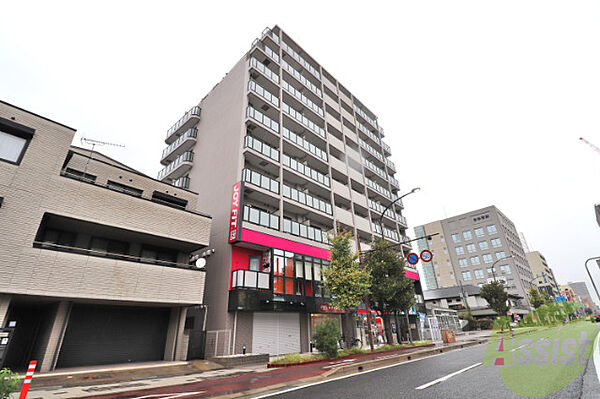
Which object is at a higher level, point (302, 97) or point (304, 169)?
point (302, 97)

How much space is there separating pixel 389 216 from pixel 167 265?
31.0m

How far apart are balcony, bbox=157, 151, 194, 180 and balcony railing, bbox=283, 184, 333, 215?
11961 mm

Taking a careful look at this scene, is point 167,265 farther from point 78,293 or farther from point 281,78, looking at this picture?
point 281,78

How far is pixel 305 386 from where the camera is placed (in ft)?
27.0

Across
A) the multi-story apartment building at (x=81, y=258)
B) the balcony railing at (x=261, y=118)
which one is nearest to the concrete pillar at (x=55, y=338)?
the multi-story apartment building at (x=81, y=258)

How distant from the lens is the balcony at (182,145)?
31703mm

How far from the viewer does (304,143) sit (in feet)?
98.8

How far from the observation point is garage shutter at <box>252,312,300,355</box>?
64.1 feet

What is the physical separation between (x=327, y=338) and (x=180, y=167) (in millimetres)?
23438

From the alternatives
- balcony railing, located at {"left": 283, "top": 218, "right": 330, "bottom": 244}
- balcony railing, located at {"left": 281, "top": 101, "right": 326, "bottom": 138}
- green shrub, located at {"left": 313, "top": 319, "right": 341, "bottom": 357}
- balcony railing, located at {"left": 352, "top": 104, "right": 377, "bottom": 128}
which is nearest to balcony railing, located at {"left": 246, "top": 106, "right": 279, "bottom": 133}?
balcony railing, located at {"left": 281, "top": 101, "right": 326, "bottom": 138}

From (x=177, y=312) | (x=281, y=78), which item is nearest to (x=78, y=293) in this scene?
(x=177, y=312)

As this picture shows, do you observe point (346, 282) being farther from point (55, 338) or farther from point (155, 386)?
point (55, 338)

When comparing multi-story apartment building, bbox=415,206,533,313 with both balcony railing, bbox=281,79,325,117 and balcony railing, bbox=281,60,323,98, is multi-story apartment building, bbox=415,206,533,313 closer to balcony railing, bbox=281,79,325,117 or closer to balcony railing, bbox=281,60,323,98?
balcony railing, bbox=281,60,323,98

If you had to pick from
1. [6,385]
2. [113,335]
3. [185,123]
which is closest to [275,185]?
[113,335]
